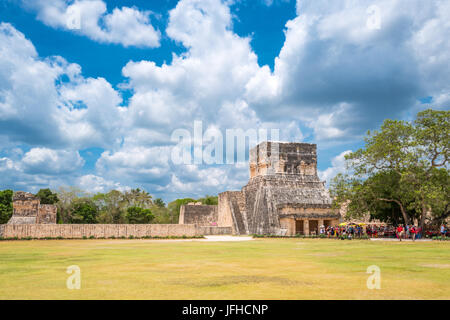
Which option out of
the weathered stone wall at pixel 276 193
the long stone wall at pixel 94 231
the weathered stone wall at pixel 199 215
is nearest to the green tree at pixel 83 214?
the weathered stone wall at pixel 199 215

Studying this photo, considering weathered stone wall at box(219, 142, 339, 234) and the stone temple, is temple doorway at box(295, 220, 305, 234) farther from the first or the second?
weathered stone wall at box(219, 142, 339, 234)

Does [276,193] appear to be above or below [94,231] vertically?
above

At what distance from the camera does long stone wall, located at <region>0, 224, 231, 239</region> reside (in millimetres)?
27297

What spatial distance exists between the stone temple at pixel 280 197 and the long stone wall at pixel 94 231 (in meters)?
8.10

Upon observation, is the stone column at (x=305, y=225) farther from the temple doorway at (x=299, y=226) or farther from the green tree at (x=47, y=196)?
the green tree at (x=47, y=196)

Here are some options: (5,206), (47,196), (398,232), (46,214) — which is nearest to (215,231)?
(46,214)

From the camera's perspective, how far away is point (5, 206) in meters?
49.5

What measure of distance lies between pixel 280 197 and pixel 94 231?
58.0ft

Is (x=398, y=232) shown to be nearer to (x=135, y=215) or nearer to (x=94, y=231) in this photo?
(x=94, y=231)

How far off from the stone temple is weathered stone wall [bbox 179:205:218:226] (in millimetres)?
2659
